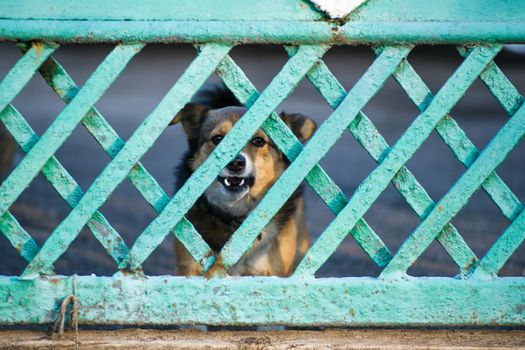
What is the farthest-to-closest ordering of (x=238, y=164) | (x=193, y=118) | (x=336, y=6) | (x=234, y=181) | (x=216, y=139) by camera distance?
(x=193, y=118) < (x=216, y=139) < (x=234, y=181) < (x=238, y=164) < (x=336, y=6)

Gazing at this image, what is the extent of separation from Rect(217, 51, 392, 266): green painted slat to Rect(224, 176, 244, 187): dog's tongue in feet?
3.74

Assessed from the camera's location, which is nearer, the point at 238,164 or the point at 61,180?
the point at 61,180

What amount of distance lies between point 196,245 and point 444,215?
943mm

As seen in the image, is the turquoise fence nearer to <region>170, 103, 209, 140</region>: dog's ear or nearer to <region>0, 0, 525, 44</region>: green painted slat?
<region>0, 0, 525, 44</region>: green painted slat

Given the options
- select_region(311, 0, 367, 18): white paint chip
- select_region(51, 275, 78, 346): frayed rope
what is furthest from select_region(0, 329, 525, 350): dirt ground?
select_region(311, 0, 367, 18): white paint chip

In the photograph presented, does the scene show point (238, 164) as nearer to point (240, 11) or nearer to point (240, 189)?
point (240, 189)

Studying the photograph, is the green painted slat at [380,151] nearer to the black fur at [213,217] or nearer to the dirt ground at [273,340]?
the dirt ground at [273,340]

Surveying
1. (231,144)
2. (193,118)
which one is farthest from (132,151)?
(193,118)

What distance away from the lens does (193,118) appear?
3.96 metres

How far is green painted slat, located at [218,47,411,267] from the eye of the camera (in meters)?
2.42

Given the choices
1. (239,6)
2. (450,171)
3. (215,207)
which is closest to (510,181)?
(450,171)

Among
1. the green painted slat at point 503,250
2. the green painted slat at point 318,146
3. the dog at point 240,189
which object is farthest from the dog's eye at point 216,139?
the green painted slat at point 503,250

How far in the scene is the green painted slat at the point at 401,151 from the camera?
243 cm

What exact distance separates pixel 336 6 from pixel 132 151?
0.90 metres
